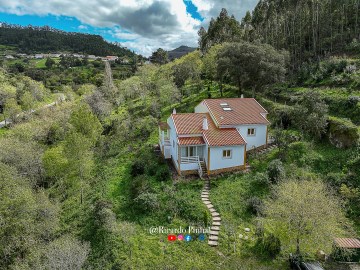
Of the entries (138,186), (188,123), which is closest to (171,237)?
(138,186)

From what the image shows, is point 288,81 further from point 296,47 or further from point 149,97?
point 149,97

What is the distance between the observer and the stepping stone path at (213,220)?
62.5 feet

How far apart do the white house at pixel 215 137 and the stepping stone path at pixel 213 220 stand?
3015mm

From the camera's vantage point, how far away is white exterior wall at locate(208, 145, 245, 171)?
27.0m

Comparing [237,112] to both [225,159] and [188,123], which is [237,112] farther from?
[225,159]

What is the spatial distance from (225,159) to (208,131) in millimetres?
3496

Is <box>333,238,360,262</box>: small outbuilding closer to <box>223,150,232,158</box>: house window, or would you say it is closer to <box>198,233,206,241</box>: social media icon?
<box>198,233,206,241</box>: social media icon

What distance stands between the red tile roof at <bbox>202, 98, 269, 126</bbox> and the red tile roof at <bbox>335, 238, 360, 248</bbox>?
51.9ft

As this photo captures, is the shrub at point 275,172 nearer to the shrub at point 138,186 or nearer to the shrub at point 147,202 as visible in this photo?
the shrub at point 147,202

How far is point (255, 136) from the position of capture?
3152cm

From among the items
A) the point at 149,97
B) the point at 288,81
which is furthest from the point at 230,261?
the point at 149,97

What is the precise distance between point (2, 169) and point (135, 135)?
811 inches

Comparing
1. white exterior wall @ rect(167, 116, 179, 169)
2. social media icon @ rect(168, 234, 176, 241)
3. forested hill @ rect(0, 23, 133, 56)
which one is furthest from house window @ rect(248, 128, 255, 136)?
forested hill @ rect(0, 23, 133, 56)

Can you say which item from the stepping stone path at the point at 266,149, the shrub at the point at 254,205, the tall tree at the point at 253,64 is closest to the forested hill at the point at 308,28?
the tall tree at the point at 253,64
